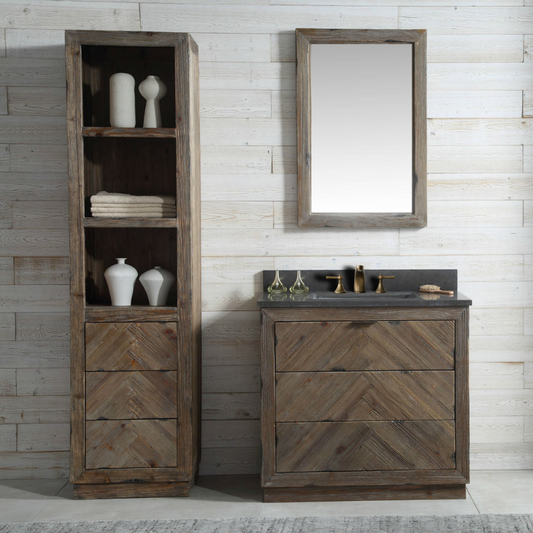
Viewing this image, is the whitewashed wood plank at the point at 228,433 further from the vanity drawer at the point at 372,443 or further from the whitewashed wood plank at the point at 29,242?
the whitewashed wood plank at the point at 29,242

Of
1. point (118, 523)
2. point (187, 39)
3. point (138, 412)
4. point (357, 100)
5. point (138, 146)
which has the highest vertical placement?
point (187, 39)

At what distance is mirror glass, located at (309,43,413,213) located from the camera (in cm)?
272

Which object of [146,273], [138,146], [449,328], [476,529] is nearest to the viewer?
[476,529]

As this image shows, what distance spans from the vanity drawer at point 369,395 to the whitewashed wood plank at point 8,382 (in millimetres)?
1338

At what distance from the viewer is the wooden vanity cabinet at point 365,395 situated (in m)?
2.35

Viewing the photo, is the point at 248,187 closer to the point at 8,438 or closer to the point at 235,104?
the point at 235,104

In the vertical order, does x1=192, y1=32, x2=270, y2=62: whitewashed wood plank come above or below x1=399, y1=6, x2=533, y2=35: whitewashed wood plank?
below

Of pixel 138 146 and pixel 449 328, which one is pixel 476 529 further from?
pixel 138 146

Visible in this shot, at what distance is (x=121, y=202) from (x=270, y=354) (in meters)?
0.92

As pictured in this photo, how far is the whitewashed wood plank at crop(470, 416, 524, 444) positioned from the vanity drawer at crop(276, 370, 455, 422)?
0.55 meters

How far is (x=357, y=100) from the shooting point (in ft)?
9.02

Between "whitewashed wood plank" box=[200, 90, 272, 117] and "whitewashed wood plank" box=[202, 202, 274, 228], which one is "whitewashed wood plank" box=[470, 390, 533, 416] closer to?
"whitewashed wood plank" box=[202, 202, 274, 228]

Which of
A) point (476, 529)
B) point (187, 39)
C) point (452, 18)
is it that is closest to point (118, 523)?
point (476, 529)

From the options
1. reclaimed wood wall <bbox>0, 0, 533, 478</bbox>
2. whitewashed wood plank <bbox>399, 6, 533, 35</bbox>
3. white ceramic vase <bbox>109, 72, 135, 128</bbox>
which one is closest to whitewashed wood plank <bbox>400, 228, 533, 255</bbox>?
reclaimed wood wall <bbox>0, 0, 533, 478</bbox>
